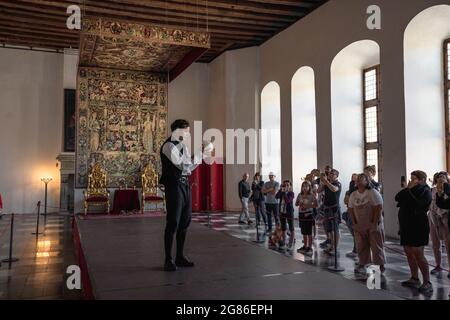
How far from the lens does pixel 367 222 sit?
5.08 metres

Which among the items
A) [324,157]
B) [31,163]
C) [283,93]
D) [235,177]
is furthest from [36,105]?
[324,157]

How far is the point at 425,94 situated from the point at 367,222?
4.73 m

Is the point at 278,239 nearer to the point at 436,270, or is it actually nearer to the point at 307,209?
the point at 307,209

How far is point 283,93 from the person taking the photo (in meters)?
12.7

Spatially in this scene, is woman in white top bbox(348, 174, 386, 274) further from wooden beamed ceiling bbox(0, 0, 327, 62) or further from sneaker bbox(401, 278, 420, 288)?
wooden beamed ceiling bbox(0, 0, 327, 62)

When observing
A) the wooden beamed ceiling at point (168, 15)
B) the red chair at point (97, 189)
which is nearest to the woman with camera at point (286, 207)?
the wooden beamed ceiling at point (168, 15)

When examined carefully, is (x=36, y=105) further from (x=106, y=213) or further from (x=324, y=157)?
(x=324, y=157)

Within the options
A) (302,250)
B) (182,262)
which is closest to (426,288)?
(302,250)

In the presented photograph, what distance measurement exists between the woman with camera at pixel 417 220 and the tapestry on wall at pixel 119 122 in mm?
9086

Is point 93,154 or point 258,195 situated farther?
point 93,154

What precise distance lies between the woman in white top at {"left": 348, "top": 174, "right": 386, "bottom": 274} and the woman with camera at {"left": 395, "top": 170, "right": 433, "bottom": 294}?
50cm

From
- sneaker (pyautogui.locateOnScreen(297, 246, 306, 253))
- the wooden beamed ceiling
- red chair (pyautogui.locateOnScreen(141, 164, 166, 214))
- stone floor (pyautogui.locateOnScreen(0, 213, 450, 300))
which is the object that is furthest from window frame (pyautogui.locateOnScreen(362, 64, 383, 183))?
red chair (pyautogui.locateOnScreen(141, 164, 166, 214))

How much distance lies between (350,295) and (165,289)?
1.60 m

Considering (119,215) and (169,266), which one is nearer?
(169,266)
